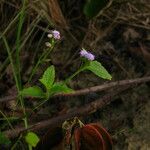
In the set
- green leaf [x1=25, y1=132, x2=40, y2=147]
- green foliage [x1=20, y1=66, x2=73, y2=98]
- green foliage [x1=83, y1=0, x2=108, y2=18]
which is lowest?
green leaf [x1=25, y1=132, x2=40, y2=147]

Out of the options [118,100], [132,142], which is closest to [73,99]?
[118,100]

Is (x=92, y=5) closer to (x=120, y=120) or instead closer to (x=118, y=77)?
(x=118, y=77)

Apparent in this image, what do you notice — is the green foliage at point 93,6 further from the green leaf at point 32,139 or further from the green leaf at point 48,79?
the green leaf at point 32,139

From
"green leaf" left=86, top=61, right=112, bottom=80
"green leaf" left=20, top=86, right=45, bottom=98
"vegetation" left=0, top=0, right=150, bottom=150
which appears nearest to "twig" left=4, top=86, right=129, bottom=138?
"vegetation" left=0, top=0, right=150, bottom=150

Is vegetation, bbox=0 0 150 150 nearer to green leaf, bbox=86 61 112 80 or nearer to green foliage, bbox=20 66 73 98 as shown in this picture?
green leaf, bbox=86 61 112 80

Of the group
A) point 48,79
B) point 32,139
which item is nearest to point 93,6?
point 48,79

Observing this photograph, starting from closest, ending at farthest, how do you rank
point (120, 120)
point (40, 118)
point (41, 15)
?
point (40, 118) < point (120, 120) < point (41, 15)
